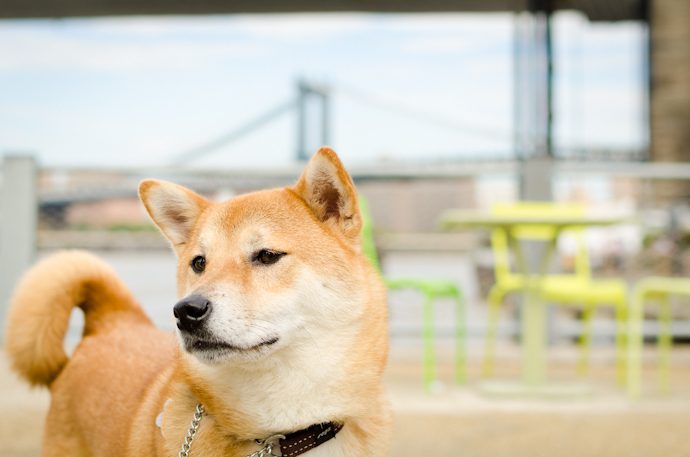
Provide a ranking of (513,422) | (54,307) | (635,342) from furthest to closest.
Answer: (635,342) → (513,422) → (54,307)

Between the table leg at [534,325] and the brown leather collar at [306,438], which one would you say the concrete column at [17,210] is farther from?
the brown leather collar at [306,438]

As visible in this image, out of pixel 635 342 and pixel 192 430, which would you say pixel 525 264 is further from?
pixel 192 430

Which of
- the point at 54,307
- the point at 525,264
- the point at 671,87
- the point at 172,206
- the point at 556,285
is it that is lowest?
the point at 556,285

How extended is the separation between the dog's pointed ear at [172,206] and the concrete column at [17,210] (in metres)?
3.24

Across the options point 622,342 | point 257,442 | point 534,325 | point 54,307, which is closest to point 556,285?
point 534,325

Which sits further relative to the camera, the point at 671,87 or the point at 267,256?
the point at 671,87

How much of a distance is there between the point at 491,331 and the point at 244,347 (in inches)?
133

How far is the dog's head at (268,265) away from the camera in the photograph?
1.41 meters

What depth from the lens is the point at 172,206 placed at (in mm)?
1771

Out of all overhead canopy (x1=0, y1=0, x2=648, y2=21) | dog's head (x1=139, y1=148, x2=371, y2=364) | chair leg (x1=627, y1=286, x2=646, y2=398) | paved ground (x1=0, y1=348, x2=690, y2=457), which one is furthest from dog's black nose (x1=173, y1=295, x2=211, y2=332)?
overhead canopy (x1=0, y1=0, x2=648, y2=21)

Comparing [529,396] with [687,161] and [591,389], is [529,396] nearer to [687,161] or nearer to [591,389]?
[591,389]

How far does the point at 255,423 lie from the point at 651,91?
6.68m

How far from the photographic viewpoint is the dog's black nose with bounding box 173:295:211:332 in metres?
1.39

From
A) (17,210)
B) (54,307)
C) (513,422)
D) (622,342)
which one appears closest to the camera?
(54,307)
